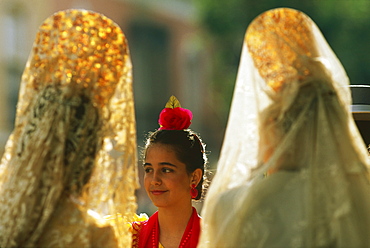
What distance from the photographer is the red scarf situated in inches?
136

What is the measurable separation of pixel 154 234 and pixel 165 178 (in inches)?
11.7

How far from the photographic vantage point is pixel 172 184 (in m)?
3.45

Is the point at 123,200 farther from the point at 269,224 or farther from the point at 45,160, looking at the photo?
the point at 269,224

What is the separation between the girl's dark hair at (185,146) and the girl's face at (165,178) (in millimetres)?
27

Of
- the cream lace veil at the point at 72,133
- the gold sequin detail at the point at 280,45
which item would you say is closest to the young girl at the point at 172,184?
the cream lace veil at the point at 72,133

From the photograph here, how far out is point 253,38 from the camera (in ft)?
8.36

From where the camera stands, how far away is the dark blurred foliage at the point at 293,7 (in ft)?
39.9

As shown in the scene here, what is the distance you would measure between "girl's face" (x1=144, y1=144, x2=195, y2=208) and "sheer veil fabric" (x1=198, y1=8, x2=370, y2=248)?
0.91m

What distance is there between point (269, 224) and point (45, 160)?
788 millimetres

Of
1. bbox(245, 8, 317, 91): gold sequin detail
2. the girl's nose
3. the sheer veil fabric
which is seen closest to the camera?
the sheer veil fabric

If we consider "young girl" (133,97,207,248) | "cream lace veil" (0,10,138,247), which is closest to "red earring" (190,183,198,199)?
"young girl" (133,97,207,248)

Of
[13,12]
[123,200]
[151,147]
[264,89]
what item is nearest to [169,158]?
[151,147]

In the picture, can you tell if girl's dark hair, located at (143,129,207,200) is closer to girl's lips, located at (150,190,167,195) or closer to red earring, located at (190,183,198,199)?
red earring, located at (190,183,198,199)

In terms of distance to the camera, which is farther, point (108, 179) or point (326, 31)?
point (326, 31)
